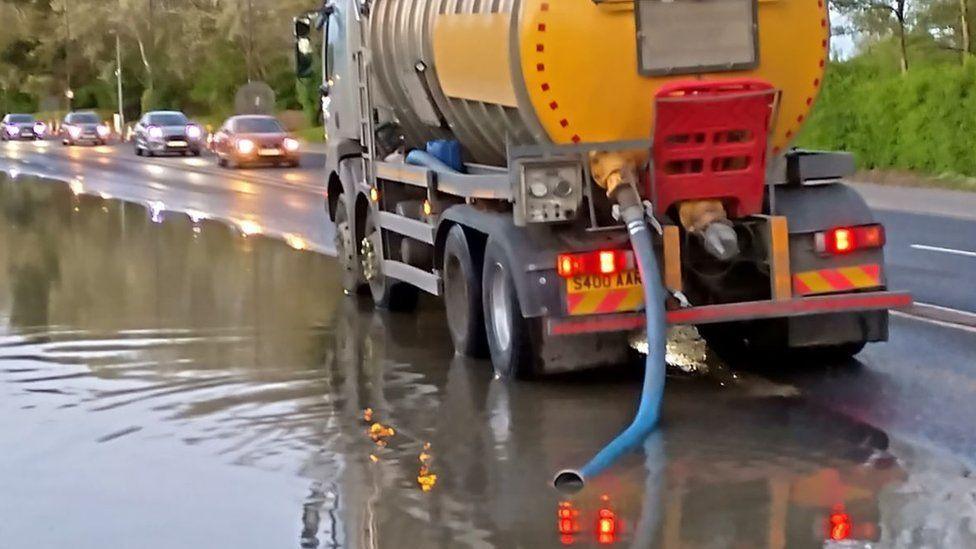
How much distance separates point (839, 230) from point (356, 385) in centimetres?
315

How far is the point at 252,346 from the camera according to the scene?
39.3 feet

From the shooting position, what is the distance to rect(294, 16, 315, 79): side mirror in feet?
52.5

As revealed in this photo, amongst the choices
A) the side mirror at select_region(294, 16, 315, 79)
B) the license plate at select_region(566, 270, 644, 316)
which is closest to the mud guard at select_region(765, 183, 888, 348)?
the license plate at select_region(566, 270, 644, 316)

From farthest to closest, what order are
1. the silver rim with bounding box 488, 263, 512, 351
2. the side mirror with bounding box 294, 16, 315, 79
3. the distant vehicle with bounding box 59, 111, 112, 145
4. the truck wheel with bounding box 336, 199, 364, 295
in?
the distant vehicle with bounding box 59, 111, 112, 145, the side mirror with bounding box 294, 16, 315, 79, the truck wheel with bounding box 336, 199, 364, 295, the silver rim with bounding box 488, 263, 512, 351

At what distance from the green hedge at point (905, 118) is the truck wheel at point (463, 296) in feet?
58.7

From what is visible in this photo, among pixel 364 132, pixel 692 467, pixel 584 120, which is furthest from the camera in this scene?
pixel 364 132

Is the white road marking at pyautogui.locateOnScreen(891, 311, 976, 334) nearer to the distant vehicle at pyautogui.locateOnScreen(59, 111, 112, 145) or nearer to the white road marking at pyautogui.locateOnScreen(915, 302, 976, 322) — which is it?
the white road marking at pyautogui.locateOnScreen(915, 302, 976, 322)

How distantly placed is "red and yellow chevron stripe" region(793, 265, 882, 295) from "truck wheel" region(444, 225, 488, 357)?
84.5 inches

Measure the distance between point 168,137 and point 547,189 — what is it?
1653 inches

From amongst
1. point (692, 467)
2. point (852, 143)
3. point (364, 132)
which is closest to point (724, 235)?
point (692, 467)

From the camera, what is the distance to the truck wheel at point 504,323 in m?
9.99

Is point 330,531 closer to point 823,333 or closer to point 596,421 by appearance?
point 596,421

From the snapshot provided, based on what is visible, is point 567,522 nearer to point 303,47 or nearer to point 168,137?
point 303,47

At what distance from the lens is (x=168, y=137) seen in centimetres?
5019
